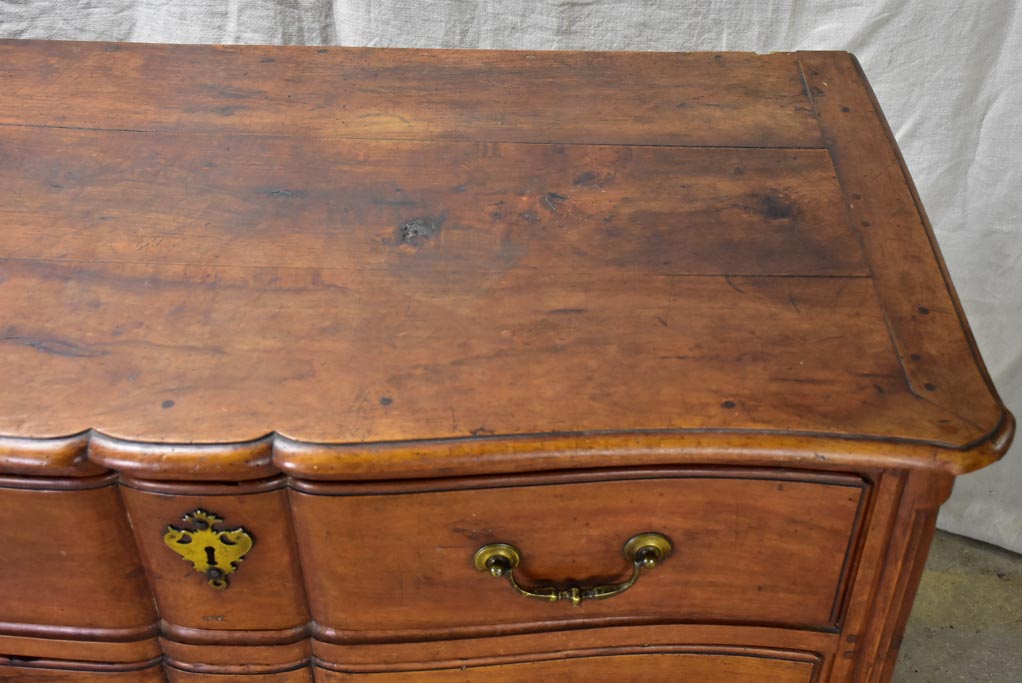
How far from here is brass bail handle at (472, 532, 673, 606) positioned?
867 millimetres

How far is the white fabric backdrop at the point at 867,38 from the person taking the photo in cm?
145

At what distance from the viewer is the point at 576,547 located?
0.88 metres

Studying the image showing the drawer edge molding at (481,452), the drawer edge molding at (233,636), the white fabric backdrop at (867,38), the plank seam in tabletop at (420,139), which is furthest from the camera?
the white fabric backdrop at (867,38)

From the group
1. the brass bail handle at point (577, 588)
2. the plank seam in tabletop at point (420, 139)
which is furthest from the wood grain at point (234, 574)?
the plank seam in tabletop at point (420, 139)

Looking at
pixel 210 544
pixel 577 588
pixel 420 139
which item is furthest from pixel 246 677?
pixel 420 139

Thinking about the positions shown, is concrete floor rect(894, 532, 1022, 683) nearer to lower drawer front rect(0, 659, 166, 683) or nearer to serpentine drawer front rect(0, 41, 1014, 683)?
serpentine drawer front rect(0, 41, 1014, 683)

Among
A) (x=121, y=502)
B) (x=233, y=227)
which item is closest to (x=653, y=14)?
(x=233, y=227)

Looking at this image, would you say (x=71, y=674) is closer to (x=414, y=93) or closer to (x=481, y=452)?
(x=481, y=452)

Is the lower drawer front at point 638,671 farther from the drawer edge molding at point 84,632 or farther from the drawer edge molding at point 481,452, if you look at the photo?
Result: the drawer edge molding at point 481,452

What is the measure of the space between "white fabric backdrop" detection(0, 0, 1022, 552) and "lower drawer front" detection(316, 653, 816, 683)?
32.3 inches

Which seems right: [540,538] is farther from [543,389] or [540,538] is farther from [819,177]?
[819,177]

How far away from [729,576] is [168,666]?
0.49m

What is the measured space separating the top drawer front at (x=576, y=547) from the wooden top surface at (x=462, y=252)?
0.23 feet

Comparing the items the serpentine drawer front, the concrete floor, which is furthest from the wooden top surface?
the concrete floor
